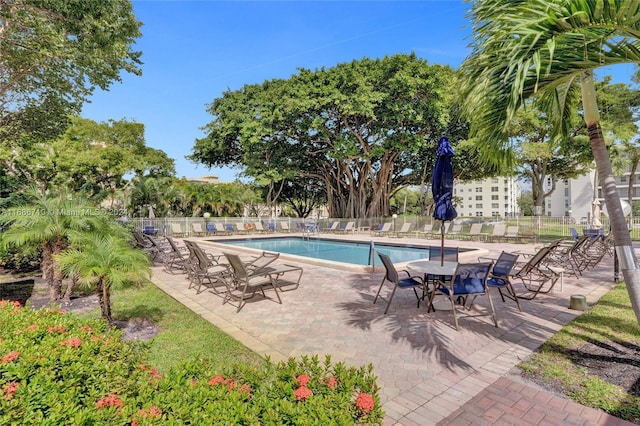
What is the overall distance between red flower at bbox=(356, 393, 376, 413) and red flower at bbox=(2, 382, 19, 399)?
1.70 meters

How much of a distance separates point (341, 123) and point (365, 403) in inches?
984

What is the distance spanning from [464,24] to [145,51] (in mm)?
10665

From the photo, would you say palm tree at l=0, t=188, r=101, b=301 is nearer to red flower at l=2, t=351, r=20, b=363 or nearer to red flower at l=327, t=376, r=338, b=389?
red flower at l=2, t=351, r=20, b=363

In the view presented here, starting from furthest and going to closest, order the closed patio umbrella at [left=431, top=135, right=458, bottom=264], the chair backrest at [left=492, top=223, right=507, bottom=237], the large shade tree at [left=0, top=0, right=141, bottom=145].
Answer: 1. the chair backrest at [left=492, top=223, right=507, bottom=237]
2. the large shade tree at [left=0, top=0, right=141, bottom=145]
3. the closed patio umbrella at [left=431, top=135, right=458, bottom=264]

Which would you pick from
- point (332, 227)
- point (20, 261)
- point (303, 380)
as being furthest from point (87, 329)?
point (332, 227)

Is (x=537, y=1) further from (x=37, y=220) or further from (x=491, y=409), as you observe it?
(x=37, y=220)

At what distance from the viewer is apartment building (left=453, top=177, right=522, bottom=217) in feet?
324

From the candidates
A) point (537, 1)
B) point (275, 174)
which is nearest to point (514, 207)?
point (275, 174)

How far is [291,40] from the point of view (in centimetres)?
1233

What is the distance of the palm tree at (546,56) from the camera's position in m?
2.59

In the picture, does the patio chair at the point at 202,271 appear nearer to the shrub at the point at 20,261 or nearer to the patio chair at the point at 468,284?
the patio chair at the point at 468,284

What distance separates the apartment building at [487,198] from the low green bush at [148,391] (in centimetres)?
10369

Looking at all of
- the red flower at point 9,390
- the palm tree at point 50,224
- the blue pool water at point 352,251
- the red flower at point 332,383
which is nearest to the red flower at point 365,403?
the red flower at point 332,383

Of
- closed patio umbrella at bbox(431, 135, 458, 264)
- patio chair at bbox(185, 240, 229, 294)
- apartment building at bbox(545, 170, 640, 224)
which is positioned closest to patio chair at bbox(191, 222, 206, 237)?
patio chair at bbox(185, 240, 229, 294)
